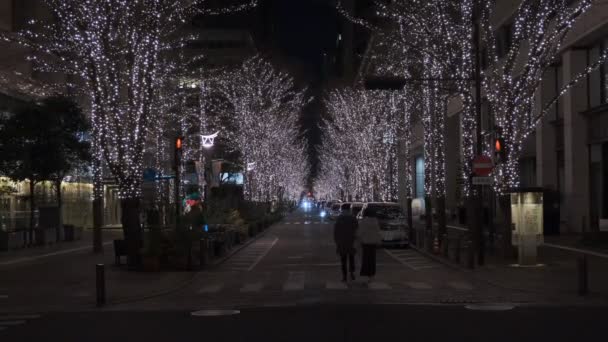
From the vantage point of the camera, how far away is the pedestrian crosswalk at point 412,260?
2492 centimetres

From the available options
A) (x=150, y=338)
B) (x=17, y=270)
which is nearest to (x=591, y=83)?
(x=17, y=270)

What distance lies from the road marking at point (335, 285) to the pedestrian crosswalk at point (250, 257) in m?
5.21

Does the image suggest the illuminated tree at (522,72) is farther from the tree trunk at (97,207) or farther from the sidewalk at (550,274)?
the tree trunk at (97,207)

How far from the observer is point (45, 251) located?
33.5 m

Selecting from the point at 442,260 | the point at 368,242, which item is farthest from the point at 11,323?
the point at 442,260

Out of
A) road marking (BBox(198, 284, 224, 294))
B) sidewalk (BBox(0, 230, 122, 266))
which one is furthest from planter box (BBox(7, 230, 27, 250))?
road marking (BBox(198, 284, 224, 294))

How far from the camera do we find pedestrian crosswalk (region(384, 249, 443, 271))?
24.9 metres

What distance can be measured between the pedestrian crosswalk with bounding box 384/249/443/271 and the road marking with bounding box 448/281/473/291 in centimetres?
426

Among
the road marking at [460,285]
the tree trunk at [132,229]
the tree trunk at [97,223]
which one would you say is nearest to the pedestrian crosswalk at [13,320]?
the tree trunk at [132,229]

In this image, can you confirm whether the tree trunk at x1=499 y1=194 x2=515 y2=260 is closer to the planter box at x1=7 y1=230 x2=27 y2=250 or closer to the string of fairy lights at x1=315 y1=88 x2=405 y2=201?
the planter box at x1=7 y1=230 x2=27 y2=250

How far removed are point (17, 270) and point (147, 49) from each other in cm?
802

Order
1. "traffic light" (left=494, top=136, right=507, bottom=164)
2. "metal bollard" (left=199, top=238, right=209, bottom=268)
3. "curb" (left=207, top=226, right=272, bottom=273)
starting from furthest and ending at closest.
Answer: "curb" (left=207, top=226, right=272, bottom=273) → "metal bollard" (left=199, top=238, right=209, bottom=268) → "traffic light" (left=494, top=136, right=507, bottom=164)

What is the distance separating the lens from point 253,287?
62.7ft

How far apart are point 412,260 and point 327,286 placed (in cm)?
931
